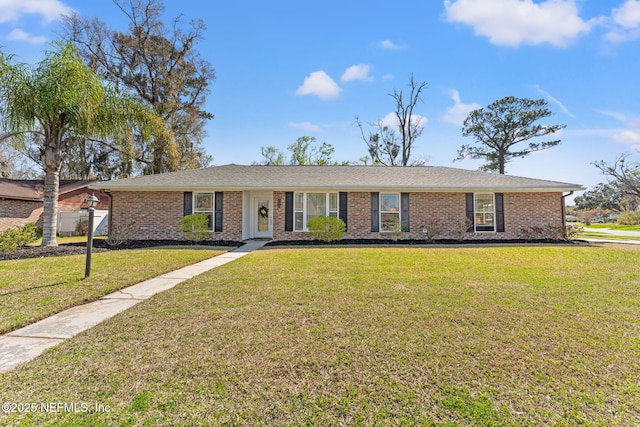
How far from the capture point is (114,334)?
3.19 meters

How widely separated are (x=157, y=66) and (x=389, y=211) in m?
20.3

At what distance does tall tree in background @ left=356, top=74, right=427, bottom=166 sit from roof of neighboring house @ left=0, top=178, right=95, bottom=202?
23.2 metres

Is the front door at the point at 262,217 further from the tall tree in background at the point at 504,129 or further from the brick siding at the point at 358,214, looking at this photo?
the tall tree in background at the point at 504,129

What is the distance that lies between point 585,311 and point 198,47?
86.1 feet

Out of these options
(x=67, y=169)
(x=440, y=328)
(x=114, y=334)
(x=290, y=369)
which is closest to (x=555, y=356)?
(x=440, y=328)

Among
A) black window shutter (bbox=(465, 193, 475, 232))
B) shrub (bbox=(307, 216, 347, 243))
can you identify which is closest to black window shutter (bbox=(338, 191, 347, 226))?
shrub (bbox=(307, 216, 347, 243))

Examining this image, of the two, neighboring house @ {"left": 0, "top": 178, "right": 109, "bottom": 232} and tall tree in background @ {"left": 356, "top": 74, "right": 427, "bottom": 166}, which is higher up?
tall tree in background @ {"left": 356, "top": 74, "right": 427, "bottom": 166}

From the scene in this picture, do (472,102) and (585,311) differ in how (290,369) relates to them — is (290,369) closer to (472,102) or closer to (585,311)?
(585,311)

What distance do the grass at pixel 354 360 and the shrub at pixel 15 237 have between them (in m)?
6.94

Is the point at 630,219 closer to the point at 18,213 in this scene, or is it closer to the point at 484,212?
the point at 484,212

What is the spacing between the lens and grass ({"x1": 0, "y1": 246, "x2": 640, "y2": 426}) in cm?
Result: 199

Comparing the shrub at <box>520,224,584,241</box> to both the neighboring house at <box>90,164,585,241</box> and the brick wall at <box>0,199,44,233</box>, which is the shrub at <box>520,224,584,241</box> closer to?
the neighboring house at <box>90,164,585,241</box>

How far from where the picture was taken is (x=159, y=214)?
12.1 m

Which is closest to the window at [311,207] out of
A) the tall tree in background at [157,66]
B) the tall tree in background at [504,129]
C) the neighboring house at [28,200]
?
the neighboring house at [28,200]
